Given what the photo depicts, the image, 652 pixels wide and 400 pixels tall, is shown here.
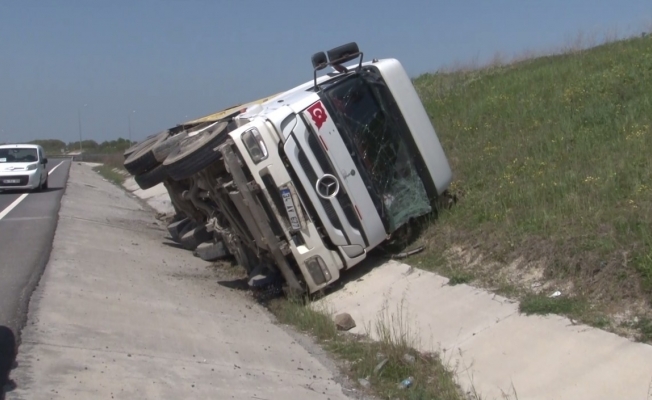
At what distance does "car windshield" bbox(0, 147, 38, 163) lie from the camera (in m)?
27.0

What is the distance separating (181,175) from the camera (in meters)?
9.66

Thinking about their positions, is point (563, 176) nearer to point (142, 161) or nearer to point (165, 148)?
point (165, 148)

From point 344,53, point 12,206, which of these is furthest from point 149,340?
point 12,206

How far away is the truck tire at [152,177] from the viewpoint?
11725mm

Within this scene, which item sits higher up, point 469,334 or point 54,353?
point 54,353

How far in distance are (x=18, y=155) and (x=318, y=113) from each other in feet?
67.7

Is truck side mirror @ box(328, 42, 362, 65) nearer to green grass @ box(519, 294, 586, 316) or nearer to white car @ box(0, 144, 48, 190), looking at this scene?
green grass @ box(519, 294, 586, 316)

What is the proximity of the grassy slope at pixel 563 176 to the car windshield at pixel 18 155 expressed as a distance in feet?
53.8

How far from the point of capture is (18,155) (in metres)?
27.2

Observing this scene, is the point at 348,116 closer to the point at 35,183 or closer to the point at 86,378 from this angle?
the point at 86,378

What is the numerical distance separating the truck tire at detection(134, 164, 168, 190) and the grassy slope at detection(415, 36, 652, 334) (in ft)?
13.2

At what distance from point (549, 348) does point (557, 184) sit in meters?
3.01

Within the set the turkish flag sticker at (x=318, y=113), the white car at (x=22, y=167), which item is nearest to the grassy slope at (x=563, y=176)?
the turkish flag sticker at (x=318, y=113)

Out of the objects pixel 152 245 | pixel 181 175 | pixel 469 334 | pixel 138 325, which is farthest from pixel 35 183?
pixel 469 334
